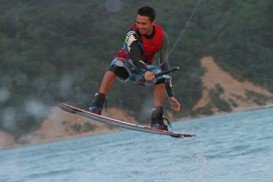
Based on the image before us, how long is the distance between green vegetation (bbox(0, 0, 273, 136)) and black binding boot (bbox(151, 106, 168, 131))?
235 feet

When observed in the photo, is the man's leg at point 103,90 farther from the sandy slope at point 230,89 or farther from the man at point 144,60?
the sandy slope at point 230,89

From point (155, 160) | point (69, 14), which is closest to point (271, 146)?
point (155, 160)

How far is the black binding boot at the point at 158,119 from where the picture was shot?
14.3 m

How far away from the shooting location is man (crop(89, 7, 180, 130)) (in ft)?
44.1

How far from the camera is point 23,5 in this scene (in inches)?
4520

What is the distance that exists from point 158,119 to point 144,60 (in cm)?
129

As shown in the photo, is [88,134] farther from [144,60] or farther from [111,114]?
[144,60]

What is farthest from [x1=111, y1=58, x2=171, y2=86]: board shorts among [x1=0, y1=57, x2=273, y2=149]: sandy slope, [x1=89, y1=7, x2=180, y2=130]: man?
[x1=0, y1=57, x2=273, y2=149]: sandy slope

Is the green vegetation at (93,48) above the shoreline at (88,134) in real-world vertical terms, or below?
above

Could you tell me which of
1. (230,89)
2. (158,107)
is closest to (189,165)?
(158,107)

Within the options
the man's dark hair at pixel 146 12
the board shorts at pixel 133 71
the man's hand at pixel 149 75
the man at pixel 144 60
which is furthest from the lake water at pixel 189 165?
the man's dark hair at pixel 146 12

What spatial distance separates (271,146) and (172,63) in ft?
226

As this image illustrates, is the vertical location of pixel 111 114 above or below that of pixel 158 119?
above

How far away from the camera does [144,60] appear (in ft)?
45.6
